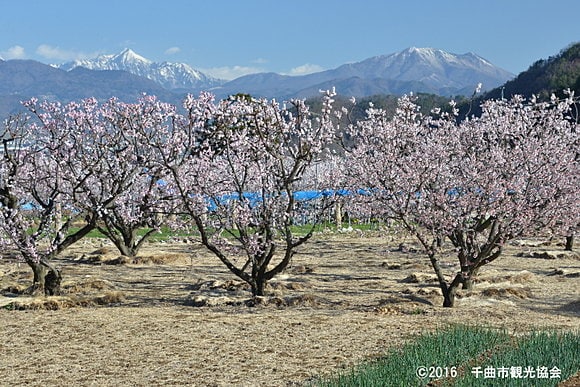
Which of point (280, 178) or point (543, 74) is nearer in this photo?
point (280, 178)

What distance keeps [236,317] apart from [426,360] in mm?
4376

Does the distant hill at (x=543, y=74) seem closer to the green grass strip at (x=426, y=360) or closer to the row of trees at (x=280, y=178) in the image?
the row of trees at (x=280, y=178)

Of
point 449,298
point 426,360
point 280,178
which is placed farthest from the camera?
point 280,178

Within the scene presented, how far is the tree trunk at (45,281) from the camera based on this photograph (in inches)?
491

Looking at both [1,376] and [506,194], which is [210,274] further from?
[1,376]

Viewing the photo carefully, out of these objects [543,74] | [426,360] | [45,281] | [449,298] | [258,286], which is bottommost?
[449,298]

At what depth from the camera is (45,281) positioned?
12.6 metres

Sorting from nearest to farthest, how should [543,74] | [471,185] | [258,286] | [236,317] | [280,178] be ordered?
[236,317] → [471,185] → [258,286] → [280,178] → [543,74]

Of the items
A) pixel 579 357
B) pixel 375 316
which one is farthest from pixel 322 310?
pixel 579 357

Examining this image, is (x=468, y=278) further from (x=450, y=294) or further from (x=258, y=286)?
(x=258, y=286)

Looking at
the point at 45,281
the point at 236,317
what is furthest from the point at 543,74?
the point at 236,317

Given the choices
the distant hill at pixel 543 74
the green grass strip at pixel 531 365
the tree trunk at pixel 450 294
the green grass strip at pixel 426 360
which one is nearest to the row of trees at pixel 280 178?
the tree trunk at pixel 450 294

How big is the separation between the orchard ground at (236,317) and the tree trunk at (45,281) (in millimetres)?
331

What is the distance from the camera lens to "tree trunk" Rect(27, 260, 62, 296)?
40.9ft
